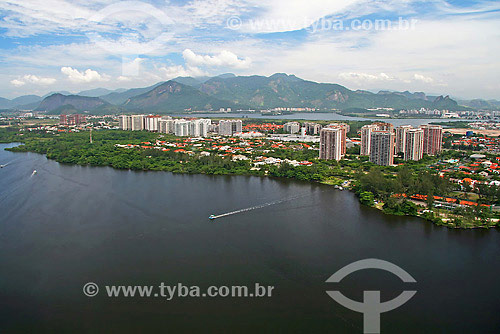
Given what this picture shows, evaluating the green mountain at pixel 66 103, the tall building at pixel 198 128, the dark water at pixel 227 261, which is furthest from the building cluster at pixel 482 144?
the green mountain at pixel 66 103

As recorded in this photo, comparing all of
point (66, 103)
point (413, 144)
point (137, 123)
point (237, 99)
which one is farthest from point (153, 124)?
point (237, 99)

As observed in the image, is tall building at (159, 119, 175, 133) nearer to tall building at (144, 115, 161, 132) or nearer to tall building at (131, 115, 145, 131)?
tall building at (144, 115, 161, 132)

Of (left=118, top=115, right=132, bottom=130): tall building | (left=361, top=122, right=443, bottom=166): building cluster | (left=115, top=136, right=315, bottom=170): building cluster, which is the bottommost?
(left=115, top=136, right=315, bottom=170): building cluster

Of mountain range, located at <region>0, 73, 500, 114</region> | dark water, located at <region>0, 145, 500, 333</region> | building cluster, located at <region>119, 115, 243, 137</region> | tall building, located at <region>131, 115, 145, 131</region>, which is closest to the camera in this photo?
dark water, located at <region>0, 145, 500, 333</region>

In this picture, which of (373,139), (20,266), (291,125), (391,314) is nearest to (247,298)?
(391,314)

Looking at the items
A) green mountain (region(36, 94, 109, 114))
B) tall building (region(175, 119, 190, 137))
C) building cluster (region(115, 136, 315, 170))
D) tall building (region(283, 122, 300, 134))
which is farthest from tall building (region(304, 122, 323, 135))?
green mountain (region(36, 94, 109, 114))
